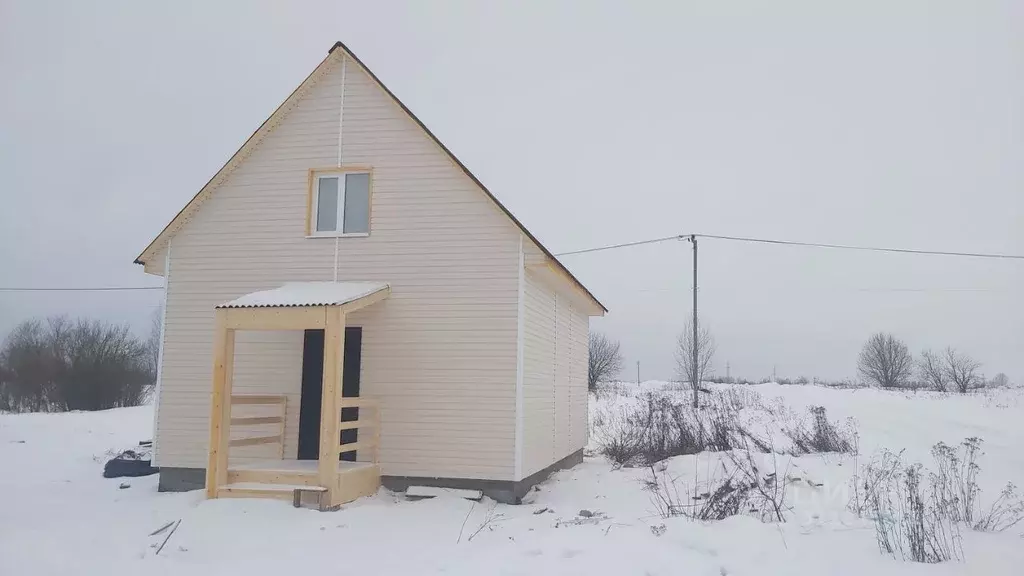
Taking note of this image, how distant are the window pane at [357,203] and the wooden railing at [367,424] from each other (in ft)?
9.40

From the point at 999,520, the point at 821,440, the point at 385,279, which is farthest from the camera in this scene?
the point at 821,440

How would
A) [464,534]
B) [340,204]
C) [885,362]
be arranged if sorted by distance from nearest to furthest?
[464,534]
[340,204]
[885,362]

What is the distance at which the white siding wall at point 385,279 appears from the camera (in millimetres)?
11227

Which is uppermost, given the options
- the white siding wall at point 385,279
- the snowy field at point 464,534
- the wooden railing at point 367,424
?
the white siding wall at point 385,279

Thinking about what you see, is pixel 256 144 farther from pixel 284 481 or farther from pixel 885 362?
pixel 885 362

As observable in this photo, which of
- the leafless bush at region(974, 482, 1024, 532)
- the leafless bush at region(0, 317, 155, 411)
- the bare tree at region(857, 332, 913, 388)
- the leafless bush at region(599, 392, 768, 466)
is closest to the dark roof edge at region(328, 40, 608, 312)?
the leafless bush at region(599, 392, 768, 466)

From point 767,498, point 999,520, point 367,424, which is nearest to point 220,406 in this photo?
point 367,424

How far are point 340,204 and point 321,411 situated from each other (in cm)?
356

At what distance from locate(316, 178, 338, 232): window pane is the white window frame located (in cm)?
4

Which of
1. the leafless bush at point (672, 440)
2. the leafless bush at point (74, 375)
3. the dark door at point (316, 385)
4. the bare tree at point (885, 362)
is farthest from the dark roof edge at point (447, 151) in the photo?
the bare tree at point (885, 362)

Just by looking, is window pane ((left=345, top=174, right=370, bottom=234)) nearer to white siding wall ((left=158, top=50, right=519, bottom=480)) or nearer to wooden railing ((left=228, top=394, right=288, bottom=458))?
white siding wall ((left=158, top=50, right=519, bottom=480))

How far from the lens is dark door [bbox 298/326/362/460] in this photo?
11703mm

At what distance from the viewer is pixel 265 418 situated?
11.2 metres

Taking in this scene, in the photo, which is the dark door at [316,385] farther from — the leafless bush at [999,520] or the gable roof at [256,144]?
the leafless bush at [999,520]
